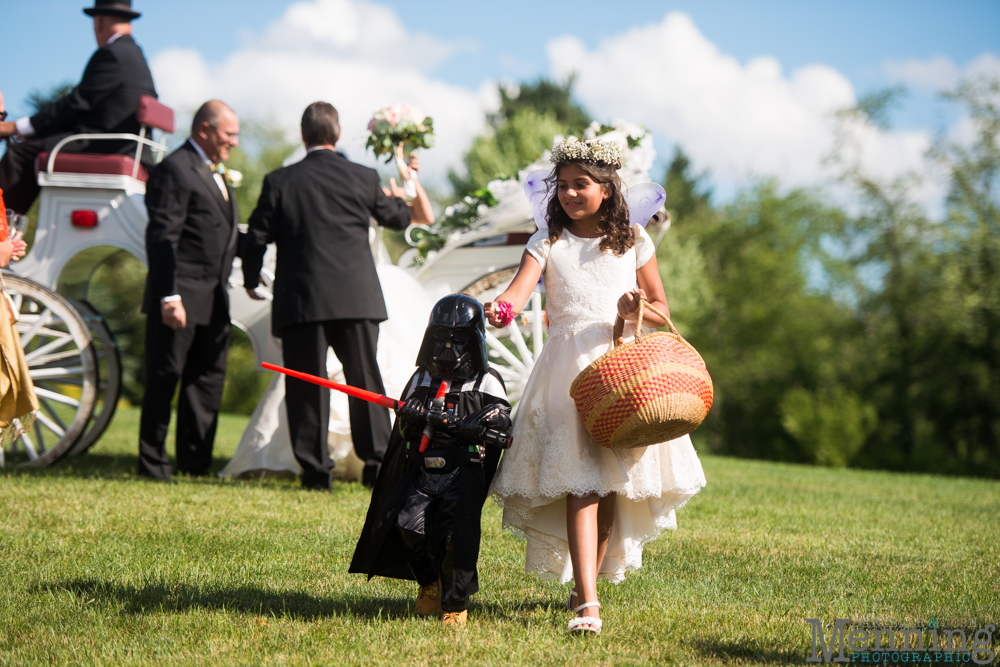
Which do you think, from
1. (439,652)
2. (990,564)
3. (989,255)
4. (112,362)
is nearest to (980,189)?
(989,255)

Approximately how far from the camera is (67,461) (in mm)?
6441

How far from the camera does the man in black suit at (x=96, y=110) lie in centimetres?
612

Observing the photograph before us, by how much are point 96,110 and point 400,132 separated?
217 cm

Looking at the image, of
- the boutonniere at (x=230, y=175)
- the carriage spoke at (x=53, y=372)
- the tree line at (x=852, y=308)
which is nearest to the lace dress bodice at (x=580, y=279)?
the boutonniere at (x=230, y=175)

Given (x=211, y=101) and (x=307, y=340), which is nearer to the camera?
(x=307, y=340)

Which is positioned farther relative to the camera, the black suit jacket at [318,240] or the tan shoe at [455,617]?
the black suit jacket at [318,240]

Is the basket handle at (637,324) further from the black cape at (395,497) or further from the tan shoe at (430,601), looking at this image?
the tan shoe at (430,601)

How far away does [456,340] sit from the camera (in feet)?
9.87

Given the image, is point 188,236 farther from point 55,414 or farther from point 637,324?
point 637,324

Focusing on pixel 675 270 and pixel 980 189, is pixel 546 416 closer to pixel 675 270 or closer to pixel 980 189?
pixel 980 189

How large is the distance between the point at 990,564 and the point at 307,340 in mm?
3850

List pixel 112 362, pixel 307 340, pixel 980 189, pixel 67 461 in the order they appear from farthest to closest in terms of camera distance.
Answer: pixel 980 189 < pixel 67 461 < pixel 112 362 < pixel 307 340

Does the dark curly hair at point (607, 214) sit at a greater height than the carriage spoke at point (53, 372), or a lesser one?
greater

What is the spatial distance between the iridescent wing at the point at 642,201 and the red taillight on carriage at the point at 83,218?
4311 millimetres
